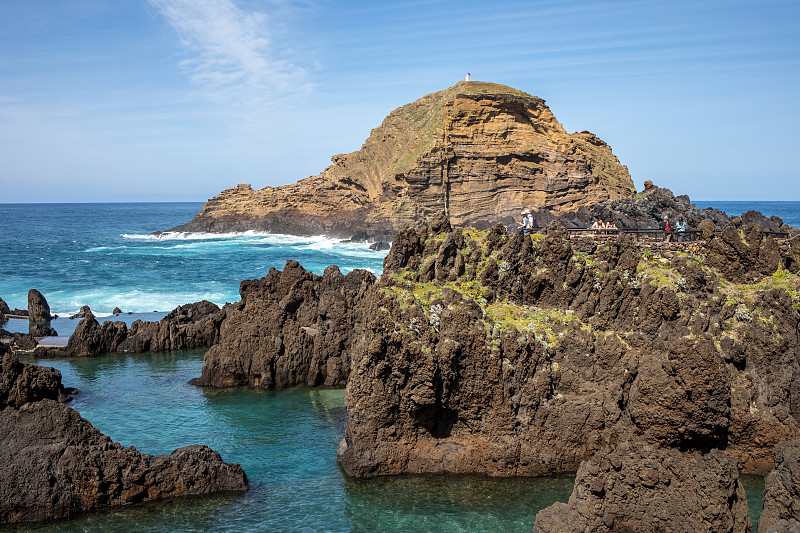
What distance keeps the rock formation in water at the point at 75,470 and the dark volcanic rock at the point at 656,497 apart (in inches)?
367

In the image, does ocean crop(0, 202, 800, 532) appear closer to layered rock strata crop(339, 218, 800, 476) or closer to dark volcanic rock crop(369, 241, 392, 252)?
layered rock strata crop(339, 218, 800, 476)

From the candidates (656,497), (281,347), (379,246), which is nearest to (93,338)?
(281,347)

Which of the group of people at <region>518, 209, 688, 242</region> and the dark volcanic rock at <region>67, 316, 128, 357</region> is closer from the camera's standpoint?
the group of people at <region>518, 209, 688, 242</region>

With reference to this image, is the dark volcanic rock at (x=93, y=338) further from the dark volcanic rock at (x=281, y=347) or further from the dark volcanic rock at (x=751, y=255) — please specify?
the dark volcanic rock at (x=751, y=255)

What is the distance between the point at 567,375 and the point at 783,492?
6.90 metres

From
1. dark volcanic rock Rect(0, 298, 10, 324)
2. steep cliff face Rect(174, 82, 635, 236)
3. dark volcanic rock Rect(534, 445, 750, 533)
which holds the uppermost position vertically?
steep cliff face Rect(174, 82, 635, 236)

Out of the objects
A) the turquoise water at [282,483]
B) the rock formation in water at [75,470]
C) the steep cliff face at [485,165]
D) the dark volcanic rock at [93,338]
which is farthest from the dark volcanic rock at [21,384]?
the steep cliff face at [485,165]

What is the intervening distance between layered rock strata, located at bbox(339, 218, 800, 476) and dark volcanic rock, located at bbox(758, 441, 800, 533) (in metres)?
4.04

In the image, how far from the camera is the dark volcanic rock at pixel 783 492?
11969 millimetres

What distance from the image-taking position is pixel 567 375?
18.6m

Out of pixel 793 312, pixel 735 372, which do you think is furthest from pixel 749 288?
pixel 735 372

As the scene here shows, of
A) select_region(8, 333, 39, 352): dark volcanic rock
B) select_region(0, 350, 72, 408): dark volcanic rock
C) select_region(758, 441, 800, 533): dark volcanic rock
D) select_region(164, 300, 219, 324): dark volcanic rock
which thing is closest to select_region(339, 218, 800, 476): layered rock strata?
select_region(758, 441, 800, 533): dark volcanic rock

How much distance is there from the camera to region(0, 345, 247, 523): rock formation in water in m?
15.9

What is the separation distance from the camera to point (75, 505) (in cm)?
1612
